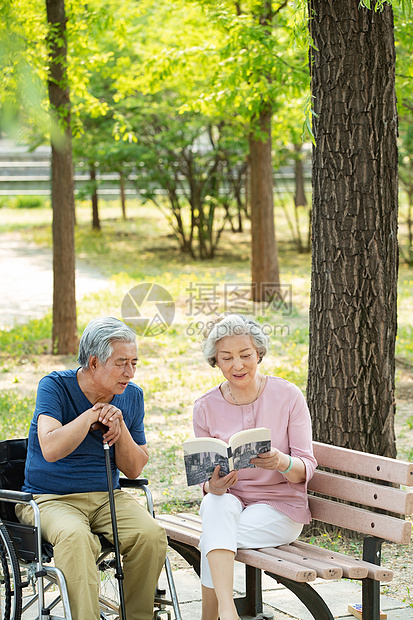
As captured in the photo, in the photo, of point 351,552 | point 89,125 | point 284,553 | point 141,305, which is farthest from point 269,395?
point 89,125

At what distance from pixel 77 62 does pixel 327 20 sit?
17.0 feet

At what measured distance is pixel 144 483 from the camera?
326cm

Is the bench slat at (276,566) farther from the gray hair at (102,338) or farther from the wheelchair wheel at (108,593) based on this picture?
the gray hair at (102,338)

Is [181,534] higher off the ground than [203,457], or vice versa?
[203,457]

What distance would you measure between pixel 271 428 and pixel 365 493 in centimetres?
44

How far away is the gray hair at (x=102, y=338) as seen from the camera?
3047 mm

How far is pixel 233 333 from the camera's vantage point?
3.15 meters

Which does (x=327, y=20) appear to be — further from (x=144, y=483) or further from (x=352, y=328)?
(x=144, y=483)

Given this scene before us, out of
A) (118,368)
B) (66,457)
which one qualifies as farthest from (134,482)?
(118,368)

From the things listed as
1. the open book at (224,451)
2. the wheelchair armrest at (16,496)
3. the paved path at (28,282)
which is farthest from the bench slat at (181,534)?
the paved path at (28,282)

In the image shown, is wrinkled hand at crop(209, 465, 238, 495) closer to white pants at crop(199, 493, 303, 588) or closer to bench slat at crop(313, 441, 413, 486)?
white pants at crop(199, 493, 303, 588)

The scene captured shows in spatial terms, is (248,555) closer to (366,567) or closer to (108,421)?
(366,567)

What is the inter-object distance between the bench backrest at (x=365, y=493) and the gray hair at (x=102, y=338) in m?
0.96

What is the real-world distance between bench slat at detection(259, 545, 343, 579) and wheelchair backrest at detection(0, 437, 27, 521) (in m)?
1.05
